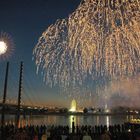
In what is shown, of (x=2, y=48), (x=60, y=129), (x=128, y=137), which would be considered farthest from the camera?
(x=60, y=129)

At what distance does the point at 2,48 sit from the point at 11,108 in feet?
321

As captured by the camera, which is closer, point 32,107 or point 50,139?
point 50,139

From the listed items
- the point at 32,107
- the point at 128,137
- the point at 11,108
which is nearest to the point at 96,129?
the point at 128,137

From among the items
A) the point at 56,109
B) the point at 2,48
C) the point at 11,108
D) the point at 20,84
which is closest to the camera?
the point at 2,48

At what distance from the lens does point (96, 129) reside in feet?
94.1

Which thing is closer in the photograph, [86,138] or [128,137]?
[86,138]

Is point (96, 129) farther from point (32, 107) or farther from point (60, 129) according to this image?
point (32, 107)

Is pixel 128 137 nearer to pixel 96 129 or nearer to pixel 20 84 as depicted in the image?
pixel 96 129

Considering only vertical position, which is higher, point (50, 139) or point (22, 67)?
point (22, 67)

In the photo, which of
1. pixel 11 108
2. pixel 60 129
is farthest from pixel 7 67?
pixel 11 108

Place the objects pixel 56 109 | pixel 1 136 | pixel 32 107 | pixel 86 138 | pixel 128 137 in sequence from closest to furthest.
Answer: pixel 86 138
pixel 128 137
pixel 1 136
pixel 32 107
pixel 56 109

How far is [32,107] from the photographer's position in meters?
126

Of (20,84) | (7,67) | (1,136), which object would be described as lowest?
(1,136)

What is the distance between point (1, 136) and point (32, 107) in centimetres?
10265
